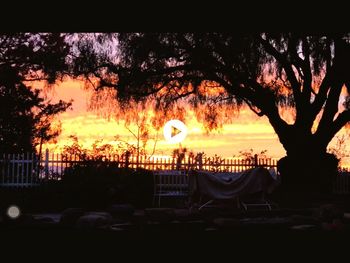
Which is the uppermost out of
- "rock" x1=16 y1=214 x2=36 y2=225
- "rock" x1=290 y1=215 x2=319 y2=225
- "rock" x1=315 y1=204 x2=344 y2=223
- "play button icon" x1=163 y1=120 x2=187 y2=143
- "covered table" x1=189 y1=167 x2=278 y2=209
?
"play button icon" x1=163 y1=120 x2=187 y2=143

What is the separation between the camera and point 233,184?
35.7 ft

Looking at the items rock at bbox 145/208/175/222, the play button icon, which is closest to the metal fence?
the play button icon

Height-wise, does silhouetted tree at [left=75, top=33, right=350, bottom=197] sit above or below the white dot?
above

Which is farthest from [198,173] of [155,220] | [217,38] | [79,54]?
[79,54]

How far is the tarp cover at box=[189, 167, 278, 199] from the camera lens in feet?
35.6

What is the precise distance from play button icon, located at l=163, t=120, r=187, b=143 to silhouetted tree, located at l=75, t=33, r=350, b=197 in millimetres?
593

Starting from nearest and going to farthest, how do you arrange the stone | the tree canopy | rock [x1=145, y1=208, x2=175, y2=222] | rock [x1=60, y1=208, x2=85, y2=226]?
the stone → rock [x1=60, y1=208, x2=85, y2=226] → rock [x1=145, y1=208, x2=175, y2=222] → the tree canopy

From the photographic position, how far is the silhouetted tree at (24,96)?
17609mm

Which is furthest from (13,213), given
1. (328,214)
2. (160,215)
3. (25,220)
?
(328,214)

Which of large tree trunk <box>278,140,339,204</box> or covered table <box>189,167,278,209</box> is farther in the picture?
large tree trunk <box>278,140,339,204</box>

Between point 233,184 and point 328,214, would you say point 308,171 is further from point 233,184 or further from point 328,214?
point 328,214

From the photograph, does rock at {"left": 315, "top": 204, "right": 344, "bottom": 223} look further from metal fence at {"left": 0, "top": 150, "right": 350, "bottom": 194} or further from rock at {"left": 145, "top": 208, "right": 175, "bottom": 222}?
metal fence at {"left": 0, "top": 150, "right": 350, "bottom": 194}

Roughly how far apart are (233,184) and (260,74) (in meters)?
5.53

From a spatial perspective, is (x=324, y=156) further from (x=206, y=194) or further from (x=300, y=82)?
(x=206, y=194)
